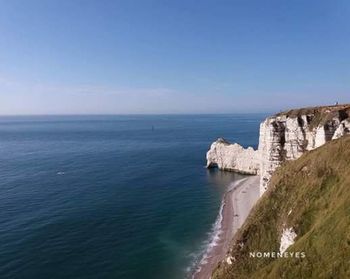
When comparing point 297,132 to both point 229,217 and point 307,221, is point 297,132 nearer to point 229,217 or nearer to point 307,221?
point 229,217

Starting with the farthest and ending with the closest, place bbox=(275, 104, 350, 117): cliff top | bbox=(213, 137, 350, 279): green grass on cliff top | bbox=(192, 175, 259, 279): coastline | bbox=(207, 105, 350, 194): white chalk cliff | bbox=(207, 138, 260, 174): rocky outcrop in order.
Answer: bbox=(207, 138, 260, 174): rocky outcrop < bbox=(275, 104, 350, 117): cliff top < bbox=(207, 105, 350, 194): white chalk cliff < bbox=(192, 175, 259, 279): coastline < bbox=(213, 137, 350, 279): green grass on cliff top

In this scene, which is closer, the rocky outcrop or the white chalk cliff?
the white chalk cliff

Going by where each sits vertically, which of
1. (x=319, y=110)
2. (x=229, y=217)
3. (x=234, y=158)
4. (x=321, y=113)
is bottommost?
(x=229, y=217)

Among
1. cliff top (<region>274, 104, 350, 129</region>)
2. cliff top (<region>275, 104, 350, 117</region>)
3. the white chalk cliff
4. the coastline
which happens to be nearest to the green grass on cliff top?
the coastline

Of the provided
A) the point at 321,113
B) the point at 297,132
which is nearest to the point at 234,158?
the point at 297,132

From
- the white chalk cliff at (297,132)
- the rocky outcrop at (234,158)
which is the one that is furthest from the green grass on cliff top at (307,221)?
the rocky outcrop at (234,158)

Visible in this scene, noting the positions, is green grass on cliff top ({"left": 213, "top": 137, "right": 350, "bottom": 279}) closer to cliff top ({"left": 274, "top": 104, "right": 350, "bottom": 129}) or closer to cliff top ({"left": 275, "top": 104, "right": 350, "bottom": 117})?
cliff top ({"left": 274, "top": 104, "right": 350, "bottom": 129})

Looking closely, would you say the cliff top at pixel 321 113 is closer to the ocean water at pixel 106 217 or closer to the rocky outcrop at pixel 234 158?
the ocean water at pixel 106 217
